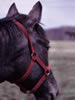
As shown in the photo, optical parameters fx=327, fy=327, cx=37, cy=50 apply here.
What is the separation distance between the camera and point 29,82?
240 centimetres

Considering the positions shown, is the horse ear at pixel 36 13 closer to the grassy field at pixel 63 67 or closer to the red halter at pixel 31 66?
the red halter at pixel 31 66

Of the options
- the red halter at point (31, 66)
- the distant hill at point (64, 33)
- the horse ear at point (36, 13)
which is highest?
the horse ear at point (36, 13)

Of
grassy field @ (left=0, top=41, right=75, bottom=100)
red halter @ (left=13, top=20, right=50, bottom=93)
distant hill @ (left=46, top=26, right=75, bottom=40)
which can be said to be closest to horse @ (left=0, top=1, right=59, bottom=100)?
red halter @ (left=13, top=20, right=50, bottom=93)

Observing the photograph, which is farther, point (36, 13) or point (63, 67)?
point (63, 67)

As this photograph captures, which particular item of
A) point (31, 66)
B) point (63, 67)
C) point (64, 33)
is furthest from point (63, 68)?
point (64, 33)

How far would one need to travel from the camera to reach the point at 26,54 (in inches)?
93.0

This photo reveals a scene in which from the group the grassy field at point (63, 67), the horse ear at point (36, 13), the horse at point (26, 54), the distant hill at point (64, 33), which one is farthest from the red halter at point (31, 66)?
the distant hill at point (64, 33)

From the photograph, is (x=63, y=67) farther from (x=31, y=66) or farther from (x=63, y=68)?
(x=31, y=66)

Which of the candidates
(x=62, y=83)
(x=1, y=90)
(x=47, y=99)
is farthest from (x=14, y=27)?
(x=62, y=83)

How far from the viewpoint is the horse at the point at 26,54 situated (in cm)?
230

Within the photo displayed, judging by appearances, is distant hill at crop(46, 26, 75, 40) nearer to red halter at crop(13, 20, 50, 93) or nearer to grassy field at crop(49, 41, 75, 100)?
grassy field at crop(49, 41, 75, 100)

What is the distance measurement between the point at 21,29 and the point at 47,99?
56cm

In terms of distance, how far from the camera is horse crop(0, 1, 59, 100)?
230 centimetres

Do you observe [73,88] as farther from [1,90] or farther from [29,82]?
[29,82]
